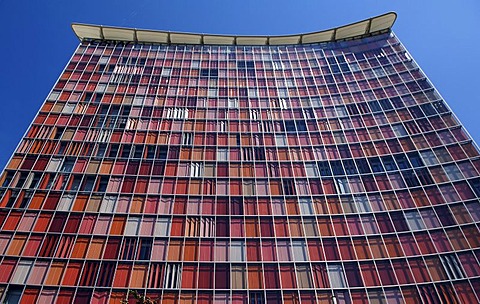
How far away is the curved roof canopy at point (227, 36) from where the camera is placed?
155 ft

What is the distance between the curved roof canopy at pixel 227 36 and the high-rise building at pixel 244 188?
519 cm

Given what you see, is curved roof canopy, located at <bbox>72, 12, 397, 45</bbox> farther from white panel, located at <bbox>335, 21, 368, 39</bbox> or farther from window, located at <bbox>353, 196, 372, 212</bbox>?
window, located at <bbox>353, 196, 372, 212</bbox>

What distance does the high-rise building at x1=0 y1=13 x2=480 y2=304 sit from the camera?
2428cm

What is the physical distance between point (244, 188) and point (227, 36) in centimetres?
2780

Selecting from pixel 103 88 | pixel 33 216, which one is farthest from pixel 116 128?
pixel 33 216

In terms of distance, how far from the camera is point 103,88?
40062 millimetres

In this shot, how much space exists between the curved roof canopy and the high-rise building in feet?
17.0

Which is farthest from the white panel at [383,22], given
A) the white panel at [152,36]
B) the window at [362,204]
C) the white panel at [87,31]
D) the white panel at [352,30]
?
the white panel at [87,31]

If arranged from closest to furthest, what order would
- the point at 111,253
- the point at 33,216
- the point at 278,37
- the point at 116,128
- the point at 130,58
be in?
the point at 111,253
the point at 33,216
the point at 116,128
the point at 130,58
the point at 278,37

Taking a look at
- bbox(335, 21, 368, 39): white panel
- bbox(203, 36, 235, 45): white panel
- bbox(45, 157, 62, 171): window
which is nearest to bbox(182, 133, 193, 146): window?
bbox(45, 157, 62, 171): window

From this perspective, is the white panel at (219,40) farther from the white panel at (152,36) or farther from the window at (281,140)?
the window at (281,140)

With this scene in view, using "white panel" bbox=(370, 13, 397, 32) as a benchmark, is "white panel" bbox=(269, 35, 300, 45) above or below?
above

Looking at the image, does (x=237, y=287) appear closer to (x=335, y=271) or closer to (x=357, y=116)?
(x=335, y=271)

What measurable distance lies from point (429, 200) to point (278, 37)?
31.8 metres
